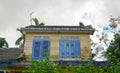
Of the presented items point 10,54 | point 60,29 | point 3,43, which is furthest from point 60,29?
point 3,43

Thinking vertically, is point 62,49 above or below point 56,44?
below

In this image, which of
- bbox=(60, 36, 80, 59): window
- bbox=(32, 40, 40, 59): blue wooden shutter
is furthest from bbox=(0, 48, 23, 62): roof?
bbox=(60, 36, 80, 59): window

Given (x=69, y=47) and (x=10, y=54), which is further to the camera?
(x=10, y=54)

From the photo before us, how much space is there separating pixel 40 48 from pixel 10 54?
227cm

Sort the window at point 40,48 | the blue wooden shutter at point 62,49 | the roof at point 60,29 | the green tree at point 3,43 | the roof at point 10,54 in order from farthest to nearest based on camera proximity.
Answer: the green tree at point 3,43 → the roof at point 60,29 → the blue wooden shutter at point 62,49 → the window at point 40,48 → the roof at point 10,54

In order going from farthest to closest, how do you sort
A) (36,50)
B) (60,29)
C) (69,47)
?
(60,29) → (69,47) → (36,50)

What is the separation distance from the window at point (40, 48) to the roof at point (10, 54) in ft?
3.62

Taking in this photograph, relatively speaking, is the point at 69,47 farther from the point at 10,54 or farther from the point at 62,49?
the point at 10,54

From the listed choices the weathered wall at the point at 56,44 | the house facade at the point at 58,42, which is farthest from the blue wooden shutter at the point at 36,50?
the weathered wall at the point at 56,44

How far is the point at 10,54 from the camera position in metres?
20.1

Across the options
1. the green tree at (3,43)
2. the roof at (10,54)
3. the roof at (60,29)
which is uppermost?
the roof at (60,29)

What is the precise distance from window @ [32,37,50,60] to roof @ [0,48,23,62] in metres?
1.10

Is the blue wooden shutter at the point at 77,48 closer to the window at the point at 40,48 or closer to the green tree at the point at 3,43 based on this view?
the window at the point at 40,48

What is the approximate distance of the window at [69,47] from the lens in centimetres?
1958
